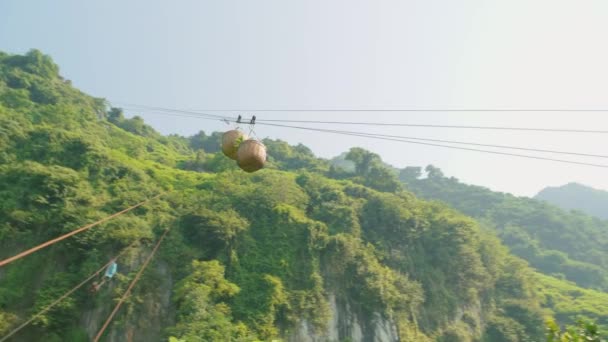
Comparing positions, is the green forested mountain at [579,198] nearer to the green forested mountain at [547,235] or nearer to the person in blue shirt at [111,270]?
the green forested mountain at [547,235]

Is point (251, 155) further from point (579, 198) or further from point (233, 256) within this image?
point (579, 198)

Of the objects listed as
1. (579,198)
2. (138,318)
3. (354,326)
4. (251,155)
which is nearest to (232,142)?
(251,155)

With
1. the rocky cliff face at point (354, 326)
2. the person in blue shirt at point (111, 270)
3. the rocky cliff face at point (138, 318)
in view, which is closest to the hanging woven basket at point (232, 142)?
the person in blue shirt at point (111, 270)

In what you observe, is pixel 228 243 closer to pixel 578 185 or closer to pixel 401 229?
pixel 401 229

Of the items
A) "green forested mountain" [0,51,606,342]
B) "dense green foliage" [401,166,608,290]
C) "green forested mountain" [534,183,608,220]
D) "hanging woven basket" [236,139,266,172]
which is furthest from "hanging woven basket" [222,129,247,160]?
"green forested mountain" [534,183,608,220]

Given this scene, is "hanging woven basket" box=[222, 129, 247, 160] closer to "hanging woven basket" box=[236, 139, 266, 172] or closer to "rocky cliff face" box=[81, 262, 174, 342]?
"hanging woven basket" box=[236, 139, 266, 172]

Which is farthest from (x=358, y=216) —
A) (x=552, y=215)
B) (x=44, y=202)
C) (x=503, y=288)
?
(x=552, y=215)

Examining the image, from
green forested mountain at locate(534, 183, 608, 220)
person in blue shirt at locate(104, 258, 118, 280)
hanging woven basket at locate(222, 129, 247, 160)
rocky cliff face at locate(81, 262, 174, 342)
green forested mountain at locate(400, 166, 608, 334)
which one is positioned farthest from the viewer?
green forested mountain at locate(534, 183, 608, 220)
